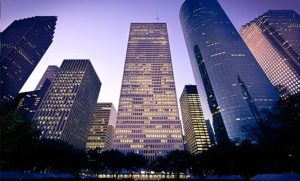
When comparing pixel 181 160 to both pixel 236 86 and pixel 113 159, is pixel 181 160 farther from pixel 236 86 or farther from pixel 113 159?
pixel 236 86

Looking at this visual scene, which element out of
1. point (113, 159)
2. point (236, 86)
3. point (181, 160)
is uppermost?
point (236, 86)

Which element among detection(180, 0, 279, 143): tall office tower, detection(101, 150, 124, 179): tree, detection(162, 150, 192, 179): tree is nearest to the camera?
→ detection(101, 150, 124, 179): tree

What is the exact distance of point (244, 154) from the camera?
2421 inches

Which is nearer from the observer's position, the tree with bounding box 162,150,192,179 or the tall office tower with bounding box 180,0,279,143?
the tree with bounding box 162,150,192,179

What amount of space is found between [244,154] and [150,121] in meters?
133

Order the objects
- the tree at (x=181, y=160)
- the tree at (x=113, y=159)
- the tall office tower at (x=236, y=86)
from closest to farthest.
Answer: the tree at (x=113, y=159) → the tree at (x=181, y=160) → the tall office tower at (x=236, y=86)

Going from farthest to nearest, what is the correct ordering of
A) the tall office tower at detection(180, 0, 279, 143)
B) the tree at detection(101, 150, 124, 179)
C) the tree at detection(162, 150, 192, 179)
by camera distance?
the tall office tower at detection(180, 0, 279, 143) → the tree at detection(162, 150, 192, 179) → the tree at detection(101, 150, 124, 179)

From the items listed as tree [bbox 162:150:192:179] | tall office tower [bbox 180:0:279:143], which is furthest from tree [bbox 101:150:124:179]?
tall office tower [bbox 180:0:279:143]

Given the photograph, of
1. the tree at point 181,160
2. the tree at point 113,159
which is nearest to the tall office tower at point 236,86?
the tree at point 181,160

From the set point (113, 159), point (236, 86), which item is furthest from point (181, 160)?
point (236, 86)

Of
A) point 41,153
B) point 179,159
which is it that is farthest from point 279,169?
point 41,153

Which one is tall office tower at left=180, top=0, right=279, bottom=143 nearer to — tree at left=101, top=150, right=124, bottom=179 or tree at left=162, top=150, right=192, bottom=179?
tree at left=162, top=150, right=192, bottom=179

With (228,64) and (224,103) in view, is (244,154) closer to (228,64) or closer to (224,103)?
(224,103)

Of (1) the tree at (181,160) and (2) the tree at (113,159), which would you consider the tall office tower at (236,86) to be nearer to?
(1) the tree at (181,160)
